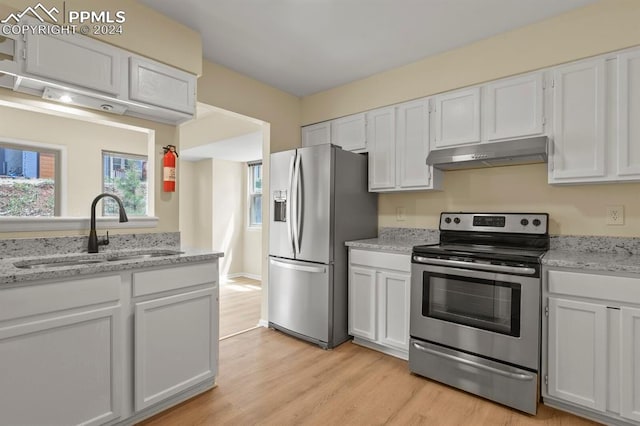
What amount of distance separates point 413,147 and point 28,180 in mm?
3565

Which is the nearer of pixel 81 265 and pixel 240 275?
pixel 81 265

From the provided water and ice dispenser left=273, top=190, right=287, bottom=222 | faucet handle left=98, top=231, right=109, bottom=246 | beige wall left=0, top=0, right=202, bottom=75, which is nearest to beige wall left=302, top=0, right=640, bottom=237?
water and ice dispenser left=273, top=190, right=287, bottom=222

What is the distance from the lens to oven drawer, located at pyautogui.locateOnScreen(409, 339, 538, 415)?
6.77ft

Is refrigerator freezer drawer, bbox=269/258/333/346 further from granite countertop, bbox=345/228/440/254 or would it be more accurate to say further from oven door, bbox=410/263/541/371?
oven door, bbox=410/263/541/371

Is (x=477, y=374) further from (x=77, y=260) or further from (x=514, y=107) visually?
(x=77, y=260)

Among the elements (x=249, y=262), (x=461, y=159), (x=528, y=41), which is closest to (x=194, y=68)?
(x=461, y=159)

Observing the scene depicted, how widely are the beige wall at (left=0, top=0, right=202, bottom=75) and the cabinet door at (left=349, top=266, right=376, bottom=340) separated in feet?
7.31

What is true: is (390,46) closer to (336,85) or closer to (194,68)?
(336,85)

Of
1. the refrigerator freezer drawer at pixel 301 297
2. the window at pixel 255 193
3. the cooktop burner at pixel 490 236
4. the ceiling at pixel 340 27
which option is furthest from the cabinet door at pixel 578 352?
the window at pixel 255 193

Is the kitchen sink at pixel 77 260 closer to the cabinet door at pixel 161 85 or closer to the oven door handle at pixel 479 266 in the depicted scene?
the cabinet door at pixel 161 85

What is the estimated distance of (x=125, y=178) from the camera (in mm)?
3859

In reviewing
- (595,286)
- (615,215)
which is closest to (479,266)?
(595,286)

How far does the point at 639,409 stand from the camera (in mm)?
1818

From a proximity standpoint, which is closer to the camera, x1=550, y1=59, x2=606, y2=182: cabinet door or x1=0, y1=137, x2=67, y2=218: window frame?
x1=550, y1=59, x2=606, y2=182: cabinet door
